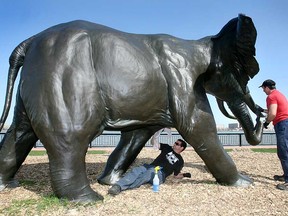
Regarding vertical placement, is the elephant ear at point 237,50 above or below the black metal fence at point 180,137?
above

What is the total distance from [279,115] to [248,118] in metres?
0.49

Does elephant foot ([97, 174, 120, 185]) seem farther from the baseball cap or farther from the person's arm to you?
the baseball cap

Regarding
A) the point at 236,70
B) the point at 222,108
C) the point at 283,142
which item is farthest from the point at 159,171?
the point at 283,142

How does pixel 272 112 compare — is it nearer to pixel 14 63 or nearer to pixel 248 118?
pixel 248 118

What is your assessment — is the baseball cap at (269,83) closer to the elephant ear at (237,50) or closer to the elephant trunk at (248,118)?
the elephant trunk at (248,118)

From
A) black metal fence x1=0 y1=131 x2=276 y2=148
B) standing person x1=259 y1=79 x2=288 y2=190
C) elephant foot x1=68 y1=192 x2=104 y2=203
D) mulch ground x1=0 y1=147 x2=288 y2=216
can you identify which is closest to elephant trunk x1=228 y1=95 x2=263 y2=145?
standing person x1=259 y1=79 x2=288 y2=190

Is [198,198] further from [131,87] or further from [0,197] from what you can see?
[0,197]

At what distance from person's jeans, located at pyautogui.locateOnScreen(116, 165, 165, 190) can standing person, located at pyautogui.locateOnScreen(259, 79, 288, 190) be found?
1948 mm

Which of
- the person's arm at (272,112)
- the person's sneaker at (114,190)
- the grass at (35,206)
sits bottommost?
the grass at (35,206)

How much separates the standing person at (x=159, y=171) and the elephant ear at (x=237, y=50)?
1.37 m

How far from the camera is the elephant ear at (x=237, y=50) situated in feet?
15.3

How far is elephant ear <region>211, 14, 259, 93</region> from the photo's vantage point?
4.66 metres

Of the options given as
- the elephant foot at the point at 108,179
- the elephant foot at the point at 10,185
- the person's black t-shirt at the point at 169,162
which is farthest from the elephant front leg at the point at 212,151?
the elephant foot at the point at 10,185

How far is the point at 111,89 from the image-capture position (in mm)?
4312
